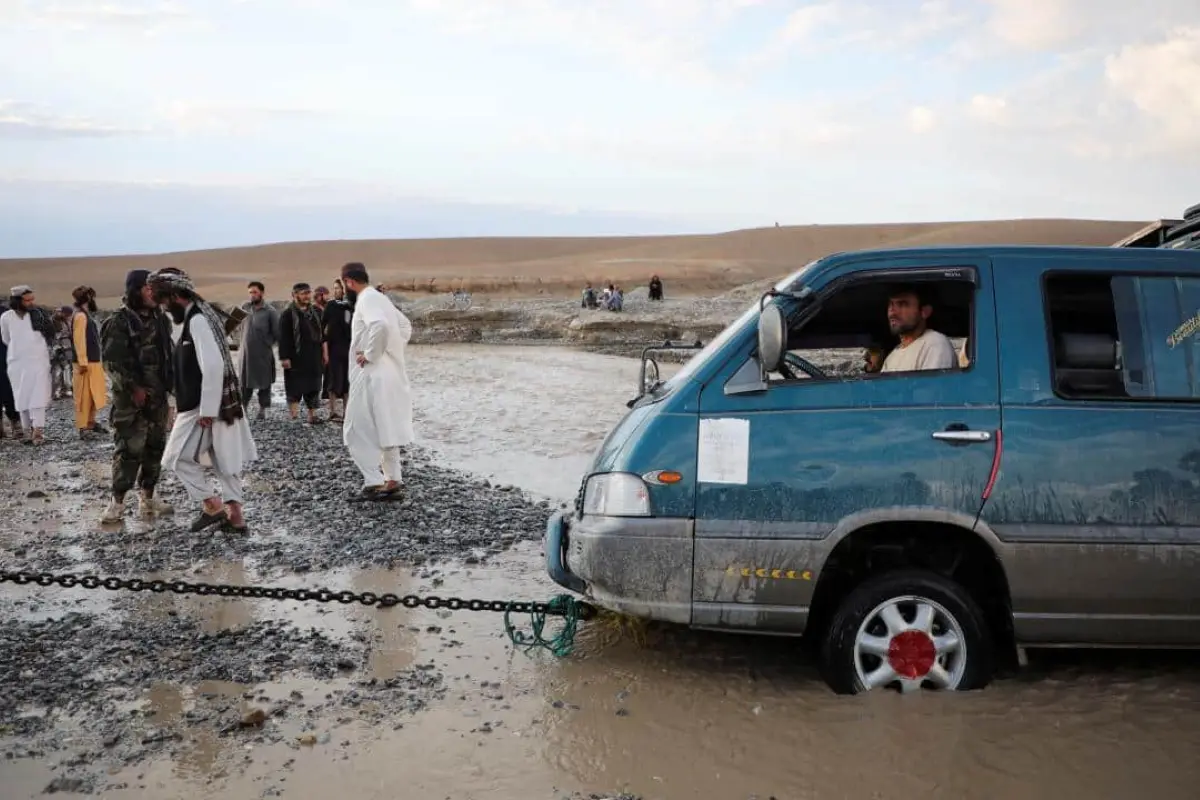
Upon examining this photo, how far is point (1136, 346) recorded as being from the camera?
188 inches

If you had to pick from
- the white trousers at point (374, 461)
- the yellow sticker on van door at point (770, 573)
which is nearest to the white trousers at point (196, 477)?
the white trousers at point (374, 461)

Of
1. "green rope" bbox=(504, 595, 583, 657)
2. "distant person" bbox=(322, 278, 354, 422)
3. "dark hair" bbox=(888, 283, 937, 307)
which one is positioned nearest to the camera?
"dark hair" bbox=(888, 283, 937, 307)

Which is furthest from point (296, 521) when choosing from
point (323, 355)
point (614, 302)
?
point (614, 302)

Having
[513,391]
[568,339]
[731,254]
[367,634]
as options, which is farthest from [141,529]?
[731,254]

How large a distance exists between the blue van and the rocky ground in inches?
57.1

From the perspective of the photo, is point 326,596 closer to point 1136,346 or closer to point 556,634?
point 556,634

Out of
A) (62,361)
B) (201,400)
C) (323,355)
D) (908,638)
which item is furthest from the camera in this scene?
(62,361)

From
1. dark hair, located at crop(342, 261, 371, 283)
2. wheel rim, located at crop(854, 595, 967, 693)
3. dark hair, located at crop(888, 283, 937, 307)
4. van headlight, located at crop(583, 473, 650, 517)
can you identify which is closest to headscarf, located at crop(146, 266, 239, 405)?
dark hair, located at crop(342, 261, 371, 283)

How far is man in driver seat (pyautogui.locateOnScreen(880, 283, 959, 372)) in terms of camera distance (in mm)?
4918

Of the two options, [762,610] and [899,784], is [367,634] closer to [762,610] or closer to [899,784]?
[762,610]

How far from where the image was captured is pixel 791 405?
15.4ft

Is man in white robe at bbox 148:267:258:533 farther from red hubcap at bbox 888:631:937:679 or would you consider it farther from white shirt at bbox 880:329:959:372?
red hubcap at bbox 888:631:937:679

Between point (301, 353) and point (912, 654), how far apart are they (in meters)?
11.6

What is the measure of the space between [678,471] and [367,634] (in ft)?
7.71
